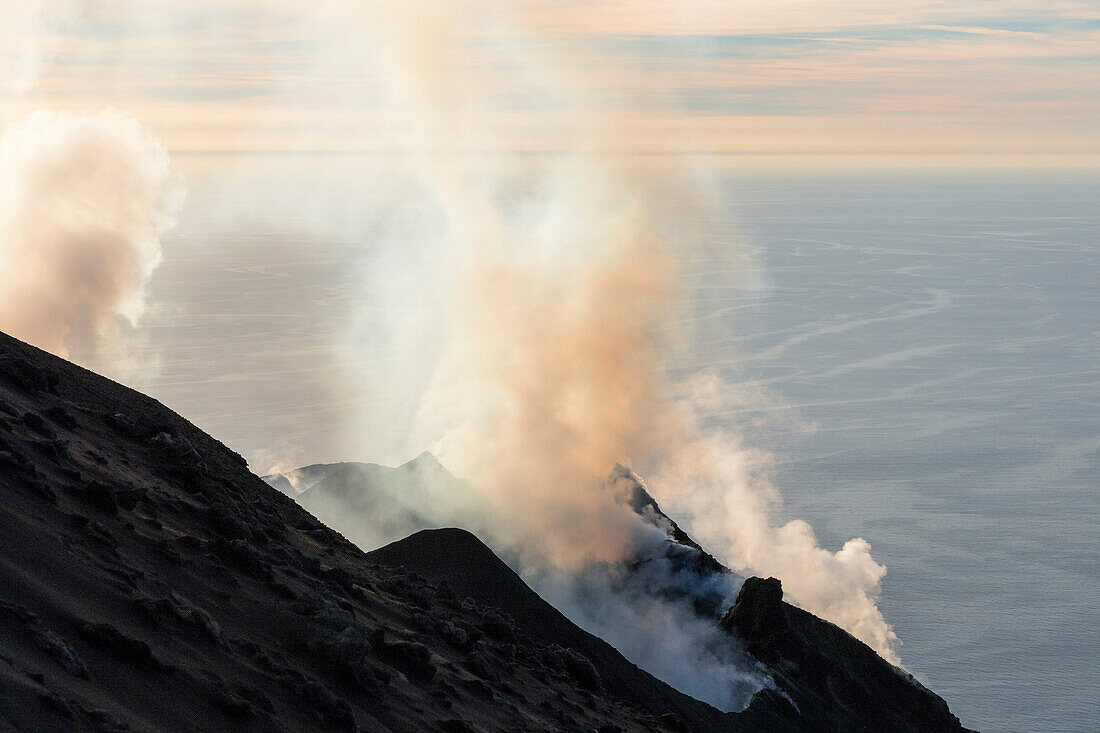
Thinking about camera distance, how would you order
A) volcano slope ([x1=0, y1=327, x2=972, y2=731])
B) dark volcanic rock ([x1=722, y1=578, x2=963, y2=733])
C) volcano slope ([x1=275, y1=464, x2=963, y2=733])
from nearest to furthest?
1. volcano slope ([x1=0, y1=327, x2=972, y2=731])
2. volcano slope ([x1=275, y1=464, x2=963, y2=733])
3. dark volcanic rock ([x1=722, y1=578, x2=963, y2=733])

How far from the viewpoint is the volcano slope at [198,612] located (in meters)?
16.3

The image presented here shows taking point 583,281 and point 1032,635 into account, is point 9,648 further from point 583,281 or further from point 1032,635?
point 1032,635

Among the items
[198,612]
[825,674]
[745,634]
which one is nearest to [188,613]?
[198,612]

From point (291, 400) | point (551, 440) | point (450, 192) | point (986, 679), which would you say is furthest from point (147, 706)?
point (291, 400)

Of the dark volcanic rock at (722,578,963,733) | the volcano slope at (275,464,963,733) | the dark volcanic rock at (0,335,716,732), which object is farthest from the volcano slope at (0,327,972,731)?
the dark volcanic rock at (722,578,963,733)

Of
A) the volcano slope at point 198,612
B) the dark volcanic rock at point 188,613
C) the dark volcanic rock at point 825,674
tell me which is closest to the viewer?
the dark volcanic rock at point 188,613

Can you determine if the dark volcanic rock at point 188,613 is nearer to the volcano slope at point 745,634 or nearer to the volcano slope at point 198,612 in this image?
the volcano slope at point 198,612

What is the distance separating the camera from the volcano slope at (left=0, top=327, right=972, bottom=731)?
16.3m

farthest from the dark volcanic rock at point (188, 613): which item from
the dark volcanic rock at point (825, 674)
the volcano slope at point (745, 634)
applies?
the dark volcanic rock at point (825, 674)

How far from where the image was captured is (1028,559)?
129875mm

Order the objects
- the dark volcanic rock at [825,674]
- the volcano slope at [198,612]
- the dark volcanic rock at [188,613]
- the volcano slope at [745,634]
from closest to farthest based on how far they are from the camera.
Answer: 1. the dark volcanic rock at [188,613]
2. the volcano slope at [198,612]
3. the volcano slope at [745,634]
4. the dark volcanic rock at [825,674]

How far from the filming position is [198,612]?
19.3 metres

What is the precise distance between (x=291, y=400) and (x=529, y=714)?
6281 inches

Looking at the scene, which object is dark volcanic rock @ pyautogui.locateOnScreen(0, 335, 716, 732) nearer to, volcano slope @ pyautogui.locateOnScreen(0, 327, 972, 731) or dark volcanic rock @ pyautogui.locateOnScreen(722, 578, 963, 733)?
volcano slope @ pyautogui.locateOnScreen(0, 327, 972, 731)
